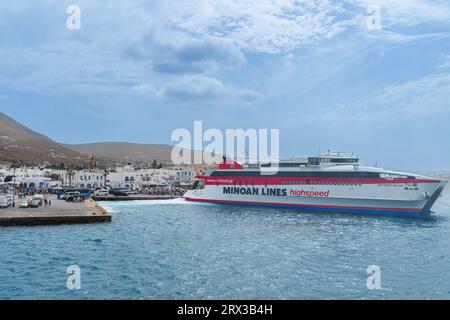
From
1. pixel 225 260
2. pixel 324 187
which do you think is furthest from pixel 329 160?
pixel 225 260

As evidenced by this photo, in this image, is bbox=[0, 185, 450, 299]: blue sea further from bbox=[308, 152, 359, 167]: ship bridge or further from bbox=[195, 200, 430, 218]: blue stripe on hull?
bbox=[308, 152, 359, 167]: ship bridge

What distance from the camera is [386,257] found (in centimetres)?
1912

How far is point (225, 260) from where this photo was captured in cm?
1819

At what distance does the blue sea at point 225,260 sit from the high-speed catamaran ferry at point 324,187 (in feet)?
20.4

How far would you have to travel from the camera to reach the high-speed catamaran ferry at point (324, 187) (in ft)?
119

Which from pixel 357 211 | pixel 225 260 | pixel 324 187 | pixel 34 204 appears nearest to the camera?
pixel 225 260

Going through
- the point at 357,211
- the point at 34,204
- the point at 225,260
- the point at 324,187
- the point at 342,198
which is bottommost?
the point at 225,260

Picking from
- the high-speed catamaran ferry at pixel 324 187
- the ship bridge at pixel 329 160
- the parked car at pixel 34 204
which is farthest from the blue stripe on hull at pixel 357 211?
the parked car at pixel 34 204

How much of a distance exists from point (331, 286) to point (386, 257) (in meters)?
6.08

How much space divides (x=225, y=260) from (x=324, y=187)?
25.3 meters

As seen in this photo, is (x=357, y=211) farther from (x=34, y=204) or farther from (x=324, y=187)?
(x=34, y=204)

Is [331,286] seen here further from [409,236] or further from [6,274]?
[409,236]

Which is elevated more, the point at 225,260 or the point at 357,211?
the point at 357,211

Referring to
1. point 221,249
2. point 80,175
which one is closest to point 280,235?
point 221,249
